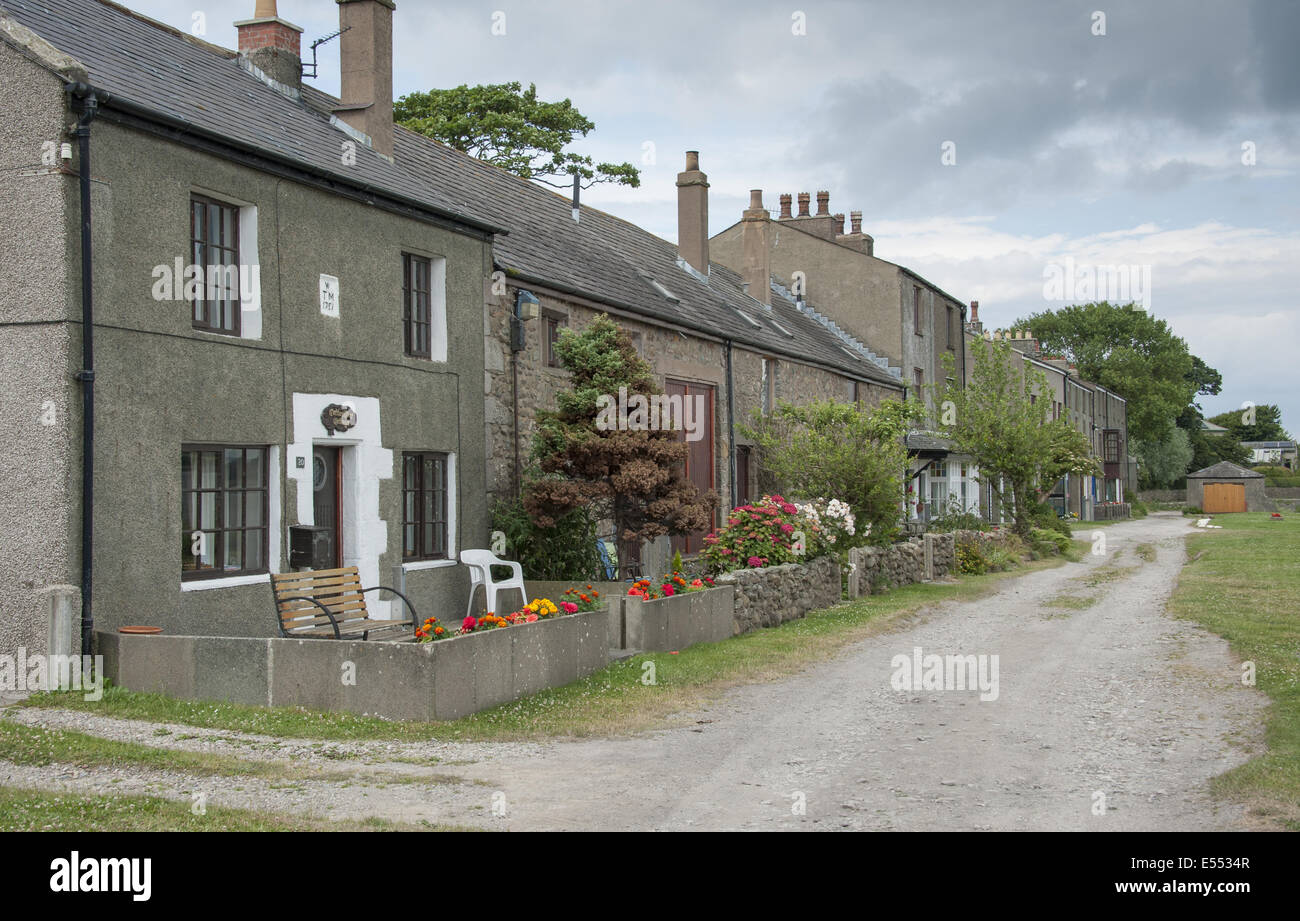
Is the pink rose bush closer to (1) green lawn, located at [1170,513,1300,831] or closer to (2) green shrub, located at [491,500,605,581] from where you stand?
(2) green shrub, located at [491,500,605,581]

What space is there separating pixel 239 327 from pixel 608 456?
4.73 metres

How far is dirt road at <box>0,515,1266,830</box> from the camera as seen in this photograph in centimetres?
654

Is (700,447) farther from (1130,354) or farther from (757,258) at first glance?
(1130,354)

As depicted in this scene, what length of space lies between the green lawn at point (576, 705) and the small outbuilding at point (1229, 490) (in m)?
61.6

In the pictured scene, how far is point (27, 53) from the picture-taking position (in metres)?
9.55

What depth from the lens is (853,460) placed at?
21.7 metres

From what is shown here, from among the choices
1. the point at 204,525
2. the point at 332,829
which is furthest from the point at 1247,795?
the point at 204,525

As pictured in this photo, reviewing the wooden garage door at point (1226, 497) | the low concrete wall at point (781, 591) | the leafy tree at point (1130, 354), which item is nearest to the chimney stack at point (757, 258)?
the low concrete wall at point (781, 591)

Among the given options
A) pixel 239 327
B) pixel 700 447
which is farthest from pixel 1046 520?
pixel 239 327

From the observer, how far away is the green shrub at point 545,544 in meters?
14.5

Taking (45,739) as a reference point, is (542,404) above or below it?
above

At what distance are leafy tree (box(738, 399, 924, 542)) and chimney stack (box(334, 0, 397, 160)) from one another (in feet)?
31.3

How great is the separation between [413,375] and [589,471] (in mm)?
2450

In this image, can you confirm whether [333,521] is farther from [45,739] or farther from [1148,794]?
[1148,794]
